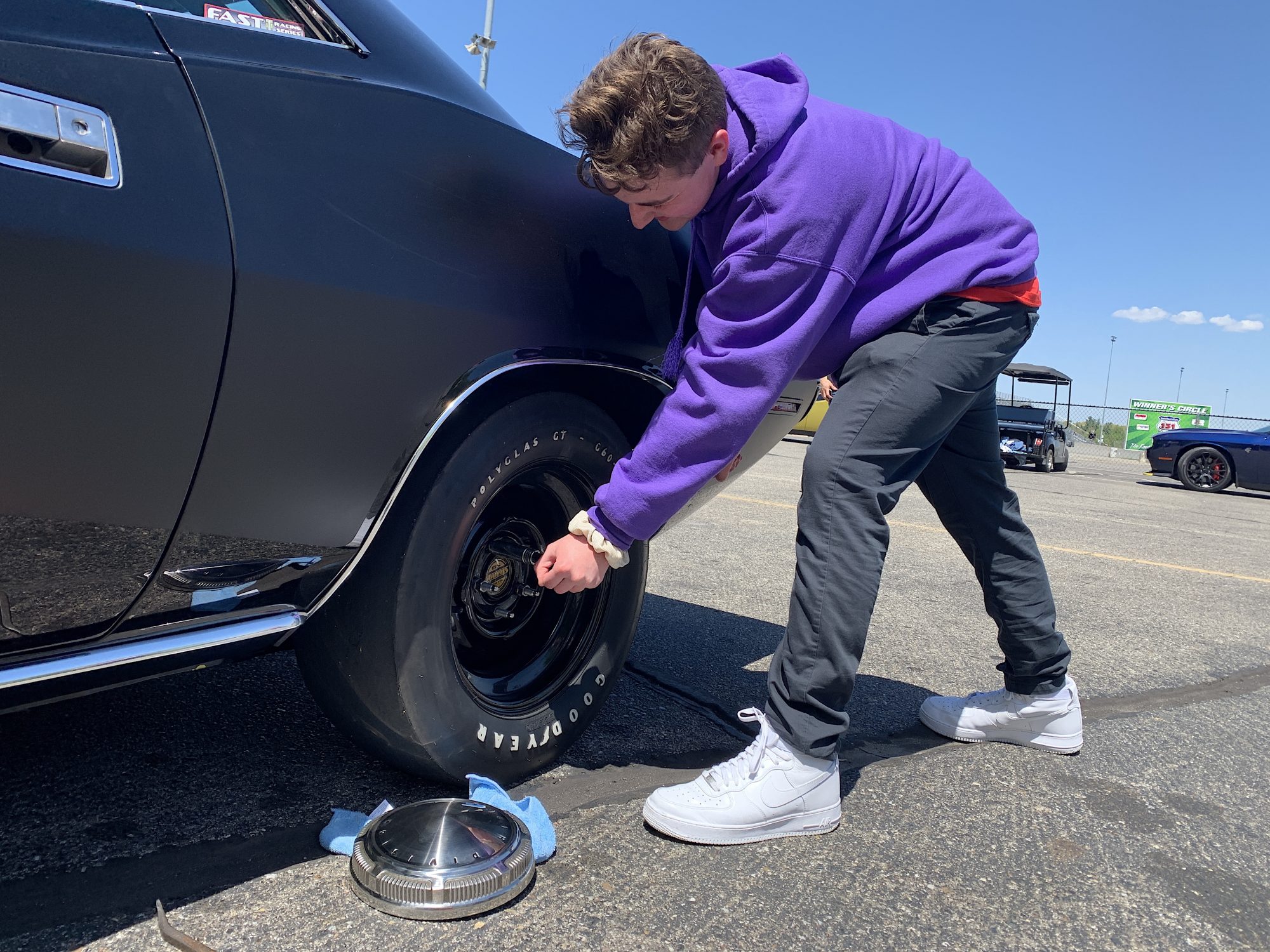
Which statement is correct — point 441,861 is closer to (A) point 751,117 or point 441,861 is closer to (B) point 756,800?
(B) point 756,800

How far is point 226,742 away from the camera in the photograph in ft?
6.32

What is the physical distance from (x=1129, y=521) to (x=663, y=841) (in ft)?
25.6

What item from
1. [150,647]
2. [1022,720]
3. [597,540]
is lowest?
[1022,720]

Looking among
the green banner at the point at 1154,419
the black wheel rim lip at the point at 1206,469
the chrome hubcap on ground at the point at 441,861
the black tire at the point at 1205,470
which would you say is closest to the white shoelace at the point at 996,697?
the chrome hubcap on ground at the point at 441,861

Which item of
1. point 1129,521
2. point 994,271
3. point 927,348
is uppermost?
point 994,271

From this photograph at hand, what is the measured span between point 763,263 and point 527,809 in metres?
1.03

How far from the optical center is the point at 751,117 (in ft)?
5.37

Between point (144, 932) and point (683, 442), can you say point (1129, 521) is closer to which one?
point (683, 442)

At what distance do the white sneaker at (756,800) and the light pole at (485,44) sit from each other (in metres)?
15.7

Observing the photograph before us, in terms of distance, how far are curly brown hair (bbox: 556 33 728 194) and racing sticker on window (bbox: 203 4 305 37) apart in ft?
1.46

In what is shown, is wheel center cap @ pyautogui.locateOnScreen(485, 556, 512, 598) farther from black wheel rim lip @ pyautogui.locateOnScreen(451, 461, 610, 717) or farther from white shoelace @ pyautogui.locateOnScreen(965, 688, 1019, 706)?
white shoelace @ pyautogui.locateOnScreen(965, 688, 1019, 706)

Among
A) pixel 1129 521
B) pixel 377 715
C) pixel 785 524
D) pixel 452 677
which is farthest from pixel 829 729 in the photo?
→ pixel 1129 521

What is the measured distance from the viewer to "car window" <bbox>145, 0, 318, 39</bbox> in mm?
1316

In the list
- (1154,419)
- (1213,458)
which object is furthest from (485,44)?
(1154,419)
